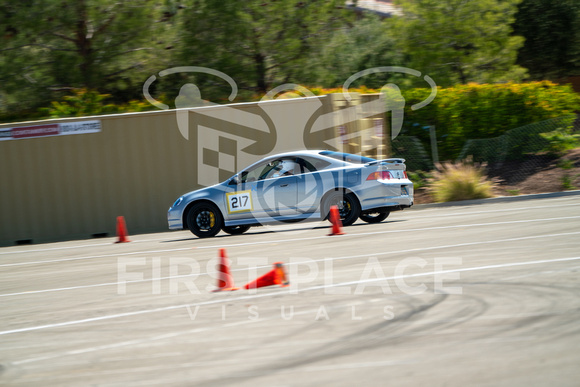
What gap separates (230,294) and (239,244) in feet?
15.2

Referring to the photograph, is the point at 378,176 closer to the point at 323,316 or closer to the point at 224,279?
the point at 224,279

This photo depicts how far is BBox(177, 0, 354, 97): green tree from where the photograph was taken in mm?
22844

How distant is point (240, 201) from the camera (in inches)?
519

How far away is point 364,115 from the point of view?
59.8ft

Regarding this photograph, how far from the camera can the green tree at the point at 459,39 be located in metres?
26.4

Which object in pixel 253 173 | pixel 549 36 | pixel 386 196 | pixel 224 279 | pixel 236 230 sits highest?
pixel 549 36

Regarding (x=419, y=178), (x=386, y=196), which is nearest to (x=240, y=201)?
(x=386, y=196)

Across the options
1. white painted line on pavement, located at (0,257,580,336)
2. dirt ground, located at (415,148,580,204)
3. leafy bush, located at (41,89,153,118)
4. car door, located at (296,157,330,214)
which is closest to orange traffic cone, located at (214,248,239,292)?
white painted line on pavement, located at (0,257,580,336)

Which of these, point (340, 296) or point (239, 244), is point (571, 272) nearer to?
point (340, 296)

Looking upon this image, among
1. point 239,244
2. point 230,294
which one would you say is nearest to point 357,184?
point 239,244

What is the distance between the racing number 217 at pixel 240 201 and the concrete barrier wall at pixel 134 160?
161 inches

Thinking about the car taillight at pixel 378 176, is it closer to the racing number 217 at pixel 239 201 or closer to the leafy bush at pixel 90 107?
the racing number 217 at pixel 239 201

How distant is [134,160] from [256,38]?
8.00m

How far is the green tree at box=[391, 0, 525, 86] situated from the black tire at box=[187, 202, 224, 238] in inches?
640
